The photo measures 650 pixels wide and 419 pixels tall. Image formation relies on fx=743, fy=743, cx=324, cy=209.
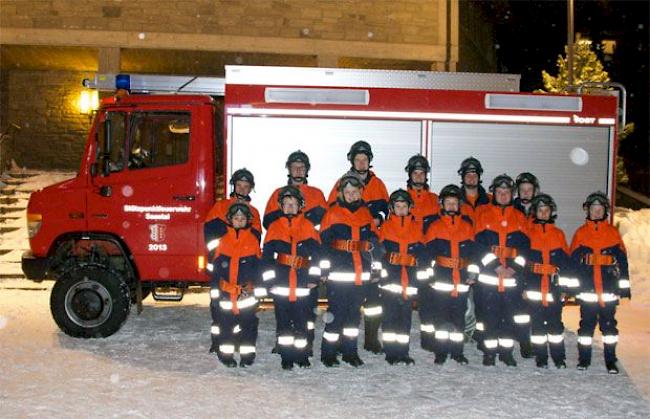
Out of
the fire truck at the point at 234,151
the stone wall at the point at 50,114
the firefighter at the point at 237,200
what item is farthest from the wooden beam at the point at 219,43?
the firefighter at the point at 237,200

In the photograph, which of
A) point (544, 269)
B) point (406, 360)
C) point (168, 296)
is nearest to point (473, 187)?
point (544, 269)

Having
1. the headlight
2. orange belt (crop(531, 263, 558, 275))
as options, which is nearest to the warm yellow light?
the headlight

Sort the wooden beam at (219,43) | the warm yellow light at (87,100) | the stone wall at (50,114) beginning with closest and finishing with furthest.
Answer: the wooden beam at (219,43) < the warm yellow light at (87,100) < the stone wall at (50,114)

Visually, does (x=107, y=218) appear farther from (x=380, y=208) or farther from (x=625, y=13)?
(x=625, y=13)

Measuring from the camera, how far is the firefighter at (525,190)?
698cm

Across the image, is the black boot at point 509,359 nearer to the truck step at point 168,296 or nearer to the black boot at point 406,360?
the black boot at point 406,360

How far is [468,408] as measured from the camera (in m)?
5.50

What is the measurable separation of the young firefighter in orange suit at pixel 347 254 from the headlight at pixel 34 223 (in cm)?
290

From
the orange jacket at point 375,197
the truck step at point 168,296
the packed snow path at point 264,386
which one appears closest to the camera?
the packed snow path at point 264,386

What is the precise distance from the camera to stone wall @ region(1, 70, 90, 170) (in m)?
17.3

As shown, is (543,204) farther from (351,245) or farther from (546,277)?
(351,245)

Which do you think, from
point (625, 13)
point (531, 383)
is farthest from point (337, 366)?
point (625, 13)

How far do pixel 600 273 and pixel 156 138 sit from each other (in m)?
4.32

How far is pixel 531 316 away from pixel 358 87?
9.22 feet
